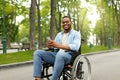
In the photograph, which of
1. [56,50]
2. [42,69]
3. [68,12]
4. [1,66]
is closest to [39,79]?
[42,69]

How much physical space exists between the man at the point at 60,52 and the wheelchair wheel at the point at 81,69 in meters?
0.18

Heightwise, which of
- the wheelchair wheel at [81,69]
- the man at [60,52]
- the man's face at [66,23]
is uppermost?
the man's face at [66,23]

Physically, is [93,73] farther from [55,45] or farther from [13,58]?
[13,58]

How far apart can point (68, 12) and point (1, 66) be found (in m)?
34.4

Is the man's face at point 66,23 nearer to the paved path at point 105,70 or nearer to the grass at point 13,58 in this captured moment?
the paved path at point 105,70

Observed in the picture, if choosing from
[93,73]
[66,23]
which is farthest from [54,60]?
[93,73]

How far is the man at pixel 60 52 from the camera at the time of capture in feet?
19.0

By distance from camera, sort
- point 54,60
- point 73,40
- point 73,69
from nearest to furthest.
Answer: point 73,69
point 54,60
point 73,40

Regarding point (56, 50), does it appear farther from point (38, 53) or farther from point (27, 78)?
point (27, 78)

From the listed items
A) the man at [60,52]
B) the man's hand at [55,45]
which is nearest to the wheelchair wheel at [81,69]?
the man at [60,52]

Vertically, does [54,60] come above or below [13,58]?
above

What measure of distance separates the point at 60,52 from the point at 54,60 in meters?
0.24

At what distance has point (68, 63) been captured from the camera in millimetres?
5965

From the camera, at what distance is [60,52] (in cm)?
593
